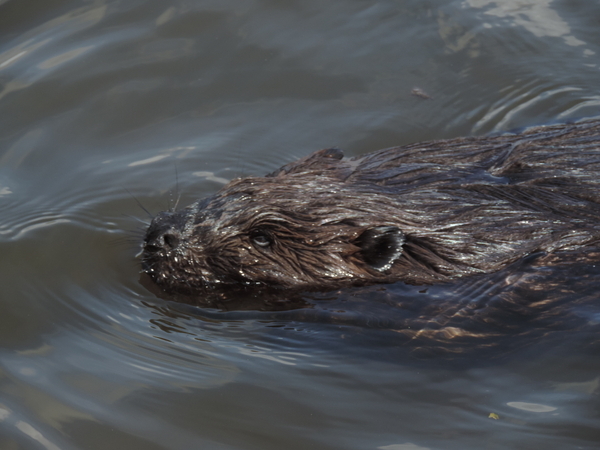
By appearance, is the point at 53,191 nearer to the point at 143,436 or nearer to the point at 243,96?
the point at 243,96

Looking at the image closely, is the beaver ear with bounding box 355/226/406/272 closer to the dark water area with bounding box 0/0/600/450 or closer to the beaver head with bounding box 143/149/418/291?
the beaver head with bounding box 143/149/418/291

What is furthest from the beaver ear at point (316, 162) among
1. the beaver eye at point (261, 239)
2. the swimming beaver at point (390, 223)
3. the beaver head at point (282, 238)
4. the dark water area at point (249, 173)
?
the dark water area at point (249, 173)

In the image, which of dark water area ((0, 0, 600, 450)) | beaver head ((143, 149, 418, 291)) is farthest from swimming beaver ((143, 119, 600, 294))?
dark water area ((0, 0, 600, 450))

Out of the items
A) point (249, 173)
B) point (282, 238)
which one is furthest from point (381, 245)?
point (249, 173)

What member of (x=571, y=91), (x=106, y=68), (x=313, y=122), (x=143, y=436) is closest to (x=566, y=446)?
(x=143, y=436)

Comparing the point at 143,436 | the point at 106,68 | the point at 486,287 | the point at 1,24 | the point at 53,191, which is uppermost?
the point at 1,24

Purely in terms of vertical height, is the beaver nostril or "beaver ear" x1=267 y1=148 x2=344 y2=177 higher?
"beaver ear" x1=267 y1=148 x2=344 y2=177

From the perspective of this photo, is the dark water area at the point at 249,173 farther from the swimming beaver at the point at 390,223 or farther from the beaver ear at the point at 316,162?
the beaver ear at the point at 316,162
